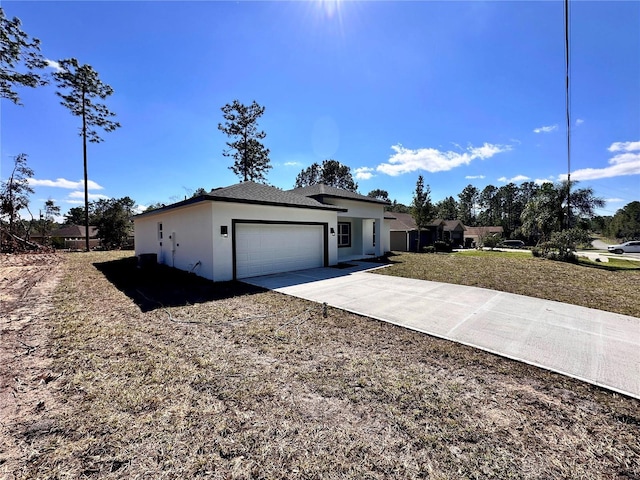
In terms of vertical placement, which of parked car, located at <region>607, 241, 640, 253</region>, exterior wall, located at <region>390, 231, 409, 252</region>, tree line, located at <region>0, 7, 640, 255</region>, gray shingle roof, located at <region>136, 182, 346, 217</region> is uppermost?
tree line, located at <region>0, 7, 640, 255</region>

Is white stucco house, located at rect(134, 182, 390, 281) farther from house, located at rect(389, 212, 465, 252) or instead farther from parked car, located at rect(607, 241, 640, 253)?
parked car, located at rect(607, 241, 640, 253)

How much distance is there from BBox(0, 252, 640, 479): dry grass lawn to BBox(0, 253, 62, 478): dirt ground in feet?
0.18

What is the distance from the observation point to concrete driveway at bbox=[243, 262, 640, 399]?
3.63 metres

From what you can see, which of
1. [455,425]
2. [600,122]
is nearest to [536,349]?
[455,425]

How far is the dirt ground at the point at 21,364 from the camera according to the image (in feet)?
8.04

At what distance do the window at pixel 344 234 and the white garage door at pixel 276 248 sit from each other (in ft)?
12.6

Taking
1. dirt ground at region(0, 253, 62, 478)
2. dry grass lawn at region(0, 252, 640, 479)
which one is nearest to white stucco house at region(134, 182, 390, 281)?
dirt ground at region(0, 253, 62, 478)

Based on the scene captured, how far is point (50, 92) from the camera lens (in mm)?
21078

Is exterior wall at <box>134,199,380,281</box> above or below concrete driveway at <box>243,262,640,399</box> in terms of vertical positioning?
above

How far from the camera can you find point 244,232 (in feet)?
32.4

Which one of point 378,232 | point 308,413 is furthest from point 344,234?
point 308,413

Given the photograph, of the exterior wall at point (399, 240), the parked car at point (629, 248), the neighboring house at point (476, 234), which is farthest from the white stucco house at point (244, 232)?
the parked car at point (629, 248)

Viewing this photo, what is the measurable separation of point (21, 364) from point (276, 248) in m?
7.80

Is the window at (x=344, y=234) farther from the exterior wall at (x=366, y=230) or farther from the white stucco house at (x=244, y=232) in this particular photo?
the white stucco house at (x=244, y=232)
